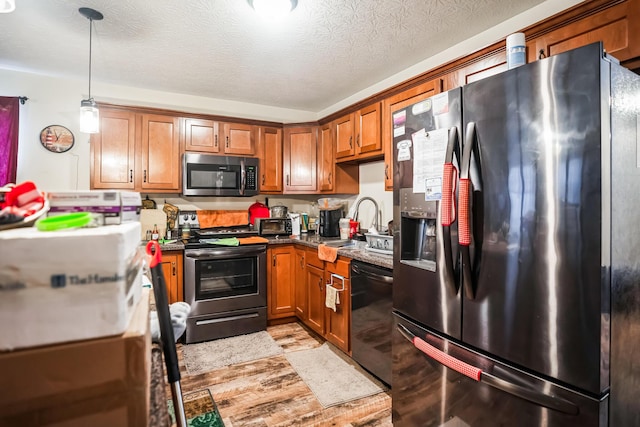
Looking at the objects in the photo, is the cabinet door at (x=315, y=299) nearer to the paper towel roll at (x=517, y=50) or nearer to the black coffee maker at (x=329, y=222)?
the black coffee maker at (x=329, y=222)

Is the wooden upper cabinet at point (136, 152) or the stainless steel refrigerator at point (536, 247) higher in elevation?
the wooden upper cabinet at point (136, 152)

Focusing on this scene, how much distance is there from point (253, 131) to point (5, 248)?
3257mm

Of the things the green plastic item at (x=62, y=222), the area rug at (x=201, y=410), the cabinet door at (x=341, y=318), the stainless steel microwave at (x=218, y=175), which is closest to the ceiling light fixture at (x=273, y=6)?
the green plastic item at (x=62, y=222)

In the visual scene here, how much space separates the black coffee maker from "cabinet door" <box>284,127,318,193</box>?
38 centimetres

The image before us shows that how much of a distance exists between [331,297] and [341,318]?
0.19m

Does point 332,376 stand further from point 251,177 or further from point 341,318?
point 251,177

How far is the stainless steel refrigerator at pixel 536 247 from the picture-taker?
3.43 feet

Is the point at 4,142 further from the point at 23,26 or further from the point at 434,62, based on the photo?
the point at 434,62

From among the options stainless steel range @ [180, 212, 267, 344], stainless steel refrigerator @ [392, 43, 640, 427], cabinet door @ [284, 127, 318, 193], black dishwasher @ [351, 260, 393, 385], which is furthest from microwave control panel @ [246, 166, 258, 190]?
stainless steel refrigerator @ [392, 43, 640, 427]

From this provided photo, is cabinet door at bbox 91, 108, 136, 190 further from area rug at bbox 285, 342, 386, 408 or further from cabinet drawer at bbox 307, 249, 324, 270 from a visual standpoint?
area rug at bbox 285, 342, 386, 408

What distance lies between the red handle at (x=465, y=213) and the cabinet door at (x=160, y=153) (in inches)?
111

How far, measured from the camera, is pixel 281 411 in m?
2.03

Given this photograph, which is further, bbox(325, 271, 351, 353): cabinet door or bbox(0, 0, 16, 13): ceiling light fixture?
bbox(325, 271, 351, 353): cabinet door

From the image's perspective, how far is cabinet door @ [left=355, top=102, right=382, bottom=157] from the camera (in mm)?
2828
